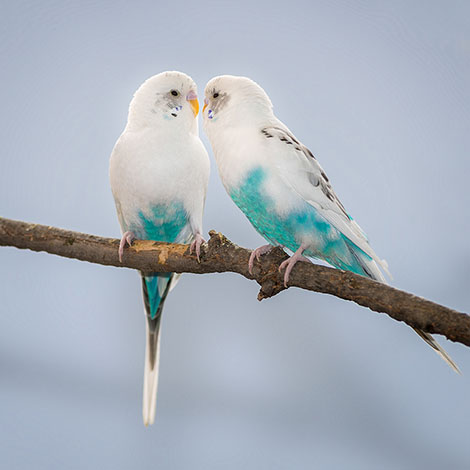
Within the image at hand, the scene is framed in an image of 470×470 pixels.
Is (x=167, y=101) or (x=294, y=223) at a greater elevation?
(x=167, y=101)

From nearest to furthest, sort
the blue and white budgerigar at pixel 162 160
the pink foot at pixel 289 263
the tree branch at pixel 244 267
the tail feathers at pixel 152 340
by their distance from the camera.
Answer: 1. the tree branch at pixel 244 267
2. the pink foot at pixel 289 263
3. the blue and white budgerigar at pixel 162 160
4. the tail feathers at pixel 152 340

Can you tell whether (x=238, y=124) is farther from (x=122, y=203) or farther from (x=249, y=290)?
(x=249, y=290)

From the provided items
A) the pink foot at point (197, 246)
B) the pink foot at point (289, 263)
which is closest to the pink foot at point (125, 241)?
the pink foot at point (197, 246)

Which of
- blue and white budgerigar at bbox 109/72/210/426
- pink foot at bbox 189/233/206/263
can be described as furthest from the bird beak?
pink foot at bbox 189/233/206/263

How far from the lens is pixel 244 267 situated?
1421mm

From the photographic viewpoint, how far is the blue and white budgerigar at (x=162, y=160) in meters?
1.59

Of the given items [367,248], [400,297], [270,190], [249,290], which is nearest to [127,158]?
[270,190]

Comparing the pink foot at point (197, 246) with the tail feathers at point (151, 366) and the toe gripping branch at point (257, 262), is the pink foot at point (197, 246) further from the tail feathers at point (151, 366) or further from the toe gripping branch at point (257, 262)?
the tail feathers at point (151, 366)

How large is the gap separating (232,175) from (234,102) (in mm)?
221

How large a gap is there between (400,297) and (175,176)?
0.77m

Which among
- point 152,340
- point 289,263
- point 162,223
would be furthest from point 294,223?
point 152,340

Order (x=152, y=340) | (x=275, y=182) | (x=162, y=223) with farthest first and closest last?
(x=152, y=340)
(x=162, y=223)
(x=275, y=182)

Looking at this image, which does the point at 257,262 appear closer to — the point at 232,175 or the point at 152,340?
the point at 232,175

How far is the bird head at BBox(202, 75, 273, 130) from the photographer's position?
144 centimetres
